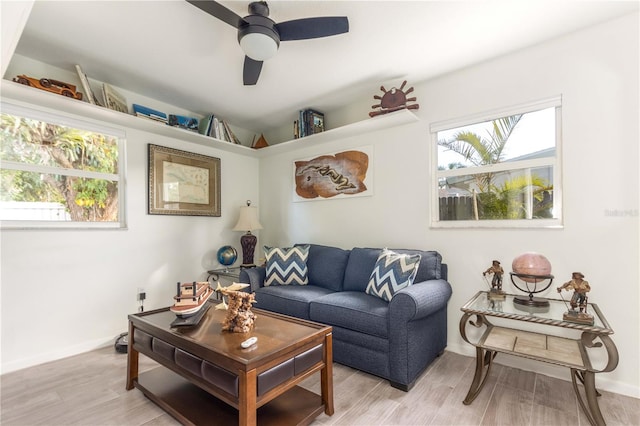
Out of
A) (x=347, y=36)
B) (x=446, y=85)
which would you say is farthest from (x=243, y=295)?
(x=446, y=85)

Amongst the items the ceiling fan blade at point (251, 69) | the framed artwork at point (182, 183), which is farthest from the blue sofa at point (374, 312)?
the ceiling fan blade at point (251, 69)

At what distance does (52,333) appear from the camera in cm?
249

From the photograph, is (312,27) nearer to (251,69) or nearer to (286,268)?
(251,69)

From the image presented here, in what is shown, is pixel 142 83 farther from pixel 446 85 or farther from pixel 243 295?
pixel 446 85

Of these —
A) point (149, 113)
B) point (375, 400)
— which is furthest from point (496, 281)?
point (149, 113)

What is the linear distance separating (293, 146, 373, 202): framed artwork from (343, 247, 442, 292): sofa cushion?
72 cm

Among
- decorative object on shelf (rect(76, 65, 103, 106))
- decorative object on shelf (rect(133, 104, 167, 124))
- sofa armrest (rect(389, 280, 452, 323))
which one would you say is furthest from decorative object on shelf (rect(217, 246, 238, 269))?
sofa armrest (rect(389, 280, 452, 323))

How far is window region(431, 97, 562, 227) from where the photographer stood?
227 cm

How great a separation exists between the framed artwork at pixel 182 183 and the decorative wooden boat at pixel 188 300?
1652 millimetres

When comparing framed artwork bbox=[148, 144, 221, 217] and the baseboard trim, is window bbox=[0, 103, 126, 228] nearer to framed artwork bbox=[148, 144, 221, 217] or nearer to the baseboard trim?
framed artwork bbox=[148, 144, 221, 217]

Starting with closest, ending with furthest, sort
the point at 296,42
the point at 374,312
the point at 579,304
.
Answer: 1. the point at 579,304
2. the point at 374,312
3. the point at 296,42

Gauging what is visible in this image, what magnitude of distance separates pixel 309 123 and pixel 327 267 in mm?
1671

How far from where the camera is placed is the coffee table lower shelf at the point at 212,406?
5.14 ft

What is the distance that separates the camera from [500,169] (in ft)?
8.11
